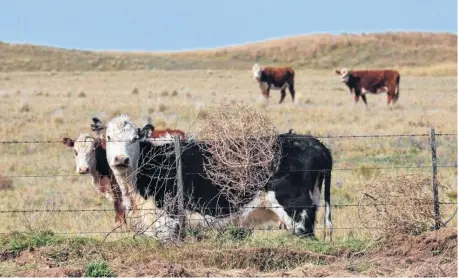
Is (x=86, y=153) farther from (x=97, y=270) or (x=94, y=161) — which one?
(x=97, y=270)

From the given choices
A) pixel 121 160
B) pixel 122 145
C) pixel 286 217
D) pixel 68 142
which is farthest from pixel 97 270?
pixel 68 142

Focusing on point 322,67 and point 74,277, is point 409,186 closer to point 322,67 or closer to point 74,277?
point 74,277

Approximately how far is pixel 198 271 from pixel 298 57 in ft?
292

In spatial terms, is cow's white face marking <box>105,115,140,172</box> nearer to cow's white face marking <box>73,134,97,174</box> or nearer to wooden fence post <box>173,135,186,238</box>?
wooden fence post <box>173,135,186,238</box>

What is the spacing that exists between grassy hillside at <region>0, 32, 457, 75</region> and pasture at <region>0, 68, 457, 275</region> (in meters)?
31.2

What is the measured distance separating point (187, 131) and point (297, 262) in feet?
27.4

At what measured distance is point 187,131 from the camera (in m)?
16.6

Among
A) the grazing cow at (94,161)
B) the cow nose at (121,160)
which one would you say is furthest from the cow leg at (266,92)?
the cow nose at (121,160)

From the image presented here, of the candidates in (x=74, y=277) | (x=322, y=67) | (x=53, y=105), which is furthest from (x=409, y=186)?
(x=322, y=67)

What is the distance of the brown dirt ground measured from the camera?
7902 mm

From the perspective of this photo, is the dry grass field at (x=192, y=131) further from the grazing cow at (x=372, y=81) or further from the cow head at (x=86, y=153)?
the grazing cow at (x=372, y=81)

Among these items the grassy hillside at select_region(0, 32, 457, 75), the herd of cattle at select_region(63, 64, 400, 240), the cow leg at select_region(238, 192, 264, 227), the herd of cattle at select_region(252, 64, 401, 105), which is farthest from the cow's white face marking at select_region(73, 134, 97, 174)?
the grassy hillside at select_region(0, 32, 457, 75)

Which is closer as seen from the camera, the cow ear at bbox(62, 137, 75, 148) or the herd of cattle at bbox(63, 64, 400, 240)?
the herd of cattle at bbox(63, 64, 400, 240)

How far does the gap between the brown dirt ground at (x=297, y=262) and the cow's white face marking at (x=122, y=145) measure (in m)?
1.39
